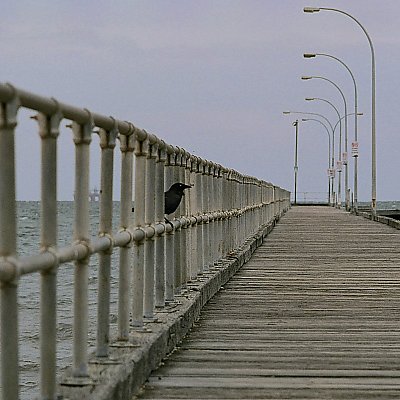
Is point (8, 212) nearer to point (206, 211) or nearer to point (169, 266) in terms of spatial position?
point (169, 266)

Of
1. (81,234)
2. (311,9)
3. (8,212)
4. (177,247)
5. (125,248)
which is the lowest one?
(177,247)

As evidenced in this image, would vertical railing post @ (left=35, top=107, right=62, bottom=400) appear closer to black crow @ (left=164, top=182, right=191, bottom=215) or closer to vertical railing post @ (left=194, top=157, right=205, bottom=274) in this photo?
black crow @ (left=164, top=182, right=191, bottom=215)

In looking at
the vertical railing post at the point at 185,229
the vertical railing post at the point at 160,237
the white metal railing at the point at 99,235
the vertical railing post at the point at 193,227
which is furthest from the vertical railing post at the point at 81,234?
the vertical railing post at the point at 193,227

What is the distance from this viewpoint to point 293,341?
9.05m

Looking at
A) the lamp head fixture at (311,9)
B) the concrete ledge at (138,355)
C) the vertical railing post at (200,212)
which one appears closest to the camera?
the concrete ledge at (138,355)

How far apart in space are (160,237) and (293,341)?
1300 millimetres

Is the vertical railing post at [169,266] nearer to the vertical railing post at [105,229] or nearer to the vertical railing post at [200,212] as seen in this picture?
the vertical railing post at [200,212]

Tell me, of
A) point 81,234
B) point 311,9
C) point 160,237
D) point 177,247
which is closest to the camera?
point 81,234

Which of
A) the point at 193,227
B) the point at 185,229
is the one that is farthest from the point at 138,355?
the point at 193,227

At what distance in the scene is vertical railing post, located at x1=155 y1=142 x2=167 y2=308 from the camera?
29.0ft

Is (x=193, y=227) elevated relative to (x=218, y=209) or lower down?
lower down

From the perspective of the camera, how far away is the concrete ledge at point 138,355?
5539mm

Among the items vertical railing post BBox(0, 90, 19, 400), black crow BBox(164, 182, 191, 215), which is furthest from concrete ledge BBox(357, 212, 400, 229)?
vertical railing post BBox(0, 90, 19, 400)

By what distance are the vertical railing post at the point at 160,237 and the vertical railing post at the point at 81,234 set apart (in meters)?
3.06
